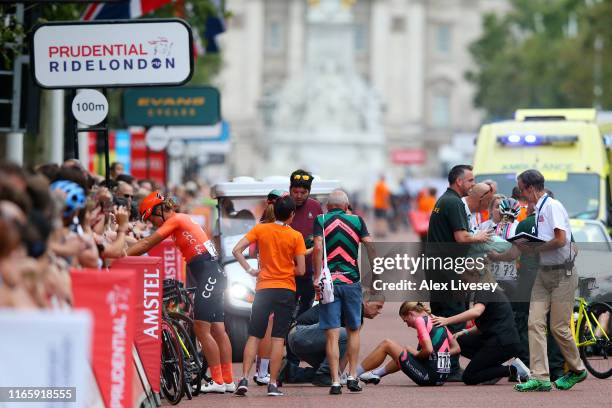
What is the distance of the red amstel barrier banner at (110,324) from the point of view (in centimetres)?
1025

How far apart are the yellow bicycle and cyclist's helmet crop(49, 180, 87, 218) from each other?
20.9 feet

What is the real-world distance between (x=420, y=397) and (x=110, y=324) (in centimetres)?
479

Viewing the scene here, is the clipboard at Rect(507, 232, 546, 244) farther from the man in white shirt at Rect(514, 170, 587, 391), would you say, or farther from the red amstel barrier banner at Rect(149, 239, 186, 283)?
the red amstel barrier banner at Rect(149, 239, 186, 283)

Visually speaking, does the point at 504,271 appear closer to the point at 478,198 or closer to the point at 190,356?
the point at 478,198

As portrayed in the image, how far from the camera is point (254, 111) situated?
5546 inches

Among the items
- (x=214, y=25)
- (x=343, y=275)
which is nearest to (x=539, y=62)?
(x=214, y=25)

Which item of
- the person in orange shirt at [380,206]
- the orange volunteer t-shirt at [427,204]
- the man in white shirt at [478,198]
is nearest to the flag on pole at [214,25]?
the orange volunteer t-shirt at [427,204]

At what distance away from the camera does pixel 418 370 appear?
15.5m

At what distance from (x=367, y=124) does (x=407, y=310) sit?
294 feet

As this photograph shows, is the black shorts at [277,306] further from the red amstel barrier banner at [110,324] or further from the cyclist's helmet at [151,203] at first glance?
the red amstel barrier banner at [110,324]

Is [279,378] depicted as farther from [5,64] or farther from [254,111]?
[254,111]

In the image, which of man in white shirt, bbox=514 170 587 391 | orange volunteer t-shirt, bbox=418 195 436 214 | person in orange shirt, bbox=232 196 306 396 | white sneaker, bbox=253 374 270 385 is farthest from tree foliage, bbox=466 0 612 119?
person in orange shirt, bbox=232 196 306 396

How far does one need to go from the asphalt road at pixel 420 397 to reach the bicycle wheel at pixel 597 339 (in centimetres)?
12

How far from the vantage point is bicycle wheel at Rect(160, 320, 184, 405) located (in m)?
13.8
